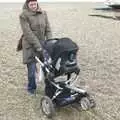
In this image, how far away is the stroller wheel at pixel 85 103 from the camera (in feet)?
20.9

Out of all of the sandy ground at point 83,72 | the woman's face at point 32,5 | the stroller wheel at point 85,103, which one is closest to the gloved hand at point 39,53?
the woman's face at point 32,5

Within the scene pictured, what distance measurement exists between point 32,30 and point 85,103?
147cm

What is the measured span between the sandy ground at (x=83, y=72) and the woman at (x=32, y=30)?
2.18 ft

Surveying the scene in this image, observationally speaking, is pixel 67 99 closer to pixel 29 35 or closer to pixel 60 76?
pixel 60 76

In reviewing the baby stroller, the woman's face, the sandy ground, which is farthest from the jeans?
the woman's face

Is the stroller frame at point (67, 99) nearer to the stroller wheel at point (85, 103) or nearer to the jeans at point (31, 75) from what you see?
the stroller wheel at point (85, 103)

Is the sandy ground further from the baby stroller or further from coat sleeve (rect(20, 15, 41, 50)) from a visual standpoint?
coat sleeve (rect(20, 15, 41, 50))

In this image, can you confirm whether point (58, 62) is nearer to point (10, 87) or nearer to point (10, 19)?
point (10, 87)

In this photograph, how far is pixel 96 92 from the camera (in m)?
7.55

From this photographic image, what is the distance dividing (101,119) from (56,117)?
691mm

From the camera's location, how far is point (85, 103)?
21.0 ft

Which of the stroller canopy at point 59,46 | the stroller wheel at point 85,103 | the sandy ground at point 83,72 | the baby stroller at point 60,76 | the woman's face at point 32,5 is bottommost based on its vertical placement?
the sandy ground at point 83,72

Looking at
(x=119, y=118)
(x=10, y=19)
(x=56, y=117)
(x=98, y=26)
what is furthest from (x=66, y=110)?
(x=10, y=19)

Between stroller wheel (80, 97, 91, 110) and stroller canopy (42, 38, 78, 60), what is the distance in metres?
0.82
